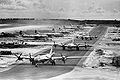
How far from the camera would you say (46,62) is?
6328cm

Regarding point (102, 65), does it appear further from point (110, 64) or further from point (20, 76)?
point (20, 76)

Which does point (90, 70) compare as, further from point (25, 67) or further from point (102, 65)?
point (25, 67)

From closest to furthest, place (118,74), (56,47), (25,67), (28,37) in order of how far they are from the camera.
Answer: (118,74) < (25,67) < (56,47) < (28,37)

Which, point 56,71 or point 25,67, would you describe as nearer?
point 56,71

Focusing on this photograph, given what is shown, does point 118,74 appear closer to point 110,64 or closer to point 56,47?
point 110,64

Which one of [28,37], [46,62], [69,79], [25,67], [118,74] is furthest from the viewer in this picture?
[28,37]

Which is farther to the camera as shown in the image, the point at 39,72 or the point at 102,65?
the point at 102,65

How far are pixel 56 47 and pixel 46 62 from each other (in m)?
32.8

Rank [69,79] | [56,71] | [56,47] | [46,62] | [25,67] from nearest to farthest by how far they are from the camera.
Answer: [69,79], [56,71], [25,67], [46,62], [56,47]

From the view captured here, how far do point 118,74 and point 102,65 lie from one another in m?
9.30

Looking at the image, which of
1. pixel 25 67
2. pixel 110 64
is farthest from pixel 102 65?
pixel 25 67

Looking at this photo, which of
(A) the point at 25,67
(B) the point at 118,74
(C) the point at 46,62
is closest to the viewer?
(B) the point at 118,74

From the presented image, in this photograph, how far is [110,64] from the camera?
59469 mm

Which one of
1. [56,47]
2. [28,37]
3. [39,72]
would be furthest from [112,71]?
[28,37]
